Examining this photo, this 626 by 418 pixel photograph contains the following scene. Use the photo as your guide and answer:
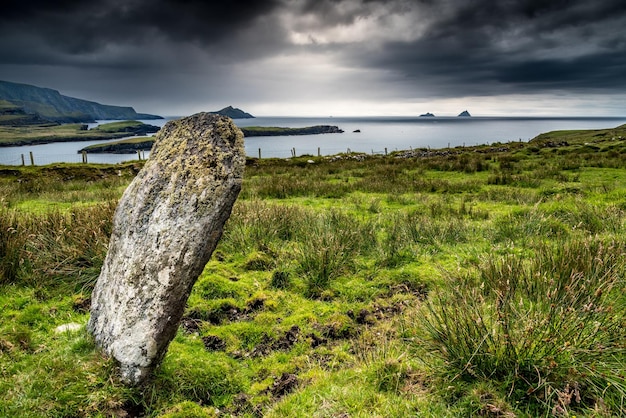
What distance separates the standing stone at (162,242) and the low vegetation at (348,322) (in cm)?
38

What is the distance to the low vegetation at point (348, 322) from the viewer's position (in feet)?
10.9

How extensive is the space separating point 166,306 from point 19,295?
11.7ft

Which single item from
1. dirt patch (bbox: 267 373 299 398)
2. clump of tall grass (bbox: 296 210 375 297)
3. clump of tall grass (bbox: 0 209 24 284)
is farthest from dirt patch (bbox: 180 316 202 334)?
clump of tall grass (bbox: 0 209 24 284)

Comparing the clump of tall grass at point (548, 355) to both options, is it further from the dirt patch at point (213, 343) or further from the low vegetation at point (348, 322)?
the dirt patch at point (213, 343)

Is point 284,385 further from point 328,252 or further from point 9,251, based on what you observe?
point 9,251

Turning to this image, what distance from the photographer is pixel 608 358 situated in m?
3.41

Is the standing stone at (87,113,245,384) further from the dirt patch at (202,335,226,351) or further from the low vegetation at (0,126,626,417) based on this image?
the dirt patch at (202,335,226,351)

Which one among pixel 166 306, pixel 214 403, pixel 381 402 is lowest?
pixel 214 403

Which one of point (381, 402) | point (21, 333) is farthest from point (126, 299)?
point (381, 402)

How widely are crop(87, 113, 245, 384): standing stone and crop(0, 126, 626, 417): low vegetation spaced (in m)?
0.38

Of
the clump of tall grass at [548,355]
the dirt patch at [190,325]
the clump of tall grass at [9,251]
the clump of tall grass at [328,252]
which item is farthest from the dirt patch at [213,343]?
the clump of tall grass at [9,251]

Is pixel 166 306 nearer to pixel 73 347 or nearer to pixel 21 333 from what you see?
pixel 73 347

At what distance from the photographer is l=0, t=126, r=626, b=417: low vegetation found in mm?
3314

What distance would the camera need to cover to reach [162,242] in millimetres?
3918
